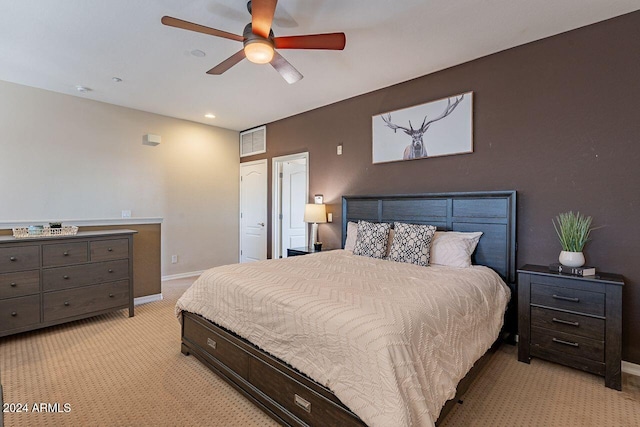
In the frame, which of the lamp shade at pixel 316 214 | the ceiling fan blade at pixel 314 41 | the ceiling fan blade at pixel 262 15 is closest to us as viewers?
the ceiling fan blade at pixel 262 15

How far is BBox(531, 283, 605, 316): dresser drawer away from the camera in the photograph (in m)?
2.20

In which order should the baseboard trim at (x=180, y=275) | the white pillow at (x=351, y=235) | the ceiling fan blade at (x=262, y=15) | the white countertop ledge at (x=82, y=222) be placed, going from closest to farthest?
the ceiling fan blade at (x=262, y=15)
the white countertop ledge at (x=82, y=222)
the white pillow at (x=351, y=235)
the baseboard trim at (x=180, y=275)

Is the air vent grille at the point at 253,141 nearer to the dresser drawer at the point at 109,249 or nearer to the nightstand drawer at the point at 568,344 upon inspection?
the dresser drawer at the point at 109,249

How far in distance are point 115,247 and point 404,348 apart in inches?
133

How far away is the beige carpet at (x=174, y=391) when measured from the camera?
1.83 meters

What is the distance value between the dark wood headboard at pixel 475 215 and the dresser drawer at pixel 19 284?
3.59m

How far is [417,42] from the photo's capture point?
274 centimetres

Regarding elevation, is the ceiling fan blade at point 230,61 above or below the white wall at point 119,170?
above

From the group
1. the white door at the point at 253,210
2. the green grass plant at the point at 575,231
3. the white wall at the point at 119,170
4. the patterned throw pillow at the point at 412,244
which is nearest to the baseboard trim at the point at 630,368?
the green grass plant at the point at 575,231

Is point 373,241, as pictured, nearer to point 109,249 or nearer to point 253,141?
point 109,249

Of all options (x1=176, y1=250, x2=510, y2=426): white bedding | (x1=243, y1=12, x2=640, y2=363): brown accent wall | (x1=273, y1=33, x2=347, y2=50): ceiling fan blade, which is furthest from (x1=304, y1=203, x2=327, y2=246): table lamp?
(x1=273, y1=33, x2=347, y2=50): ceiling fan blade

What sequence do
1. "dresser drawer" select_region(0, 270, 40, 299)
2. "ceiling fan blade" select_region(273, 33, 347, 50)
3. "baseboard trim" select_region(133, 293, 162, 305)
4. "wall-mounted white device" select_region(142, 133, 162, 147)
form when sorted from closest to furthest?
"ceiling fan blade" select_region(273, 33, 347, 50) < "dresser drawer" select_region(0, 270, 40, 299) < "baseboard trim" select_region(133, 293, 162, 305) < "wall-mounted white device" select_region(142, 133, 162, 147)

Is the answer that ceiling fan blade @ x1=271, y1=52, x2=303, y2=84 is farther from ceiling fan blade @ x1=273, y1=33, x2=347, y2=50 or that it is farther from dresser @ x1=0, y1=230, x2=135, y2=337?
dresser @ x1=0, y1=230, x2=135, y2=337

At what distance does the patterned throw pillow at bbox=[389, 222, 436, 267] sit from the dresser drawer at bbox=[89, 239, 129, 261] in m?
2.99
